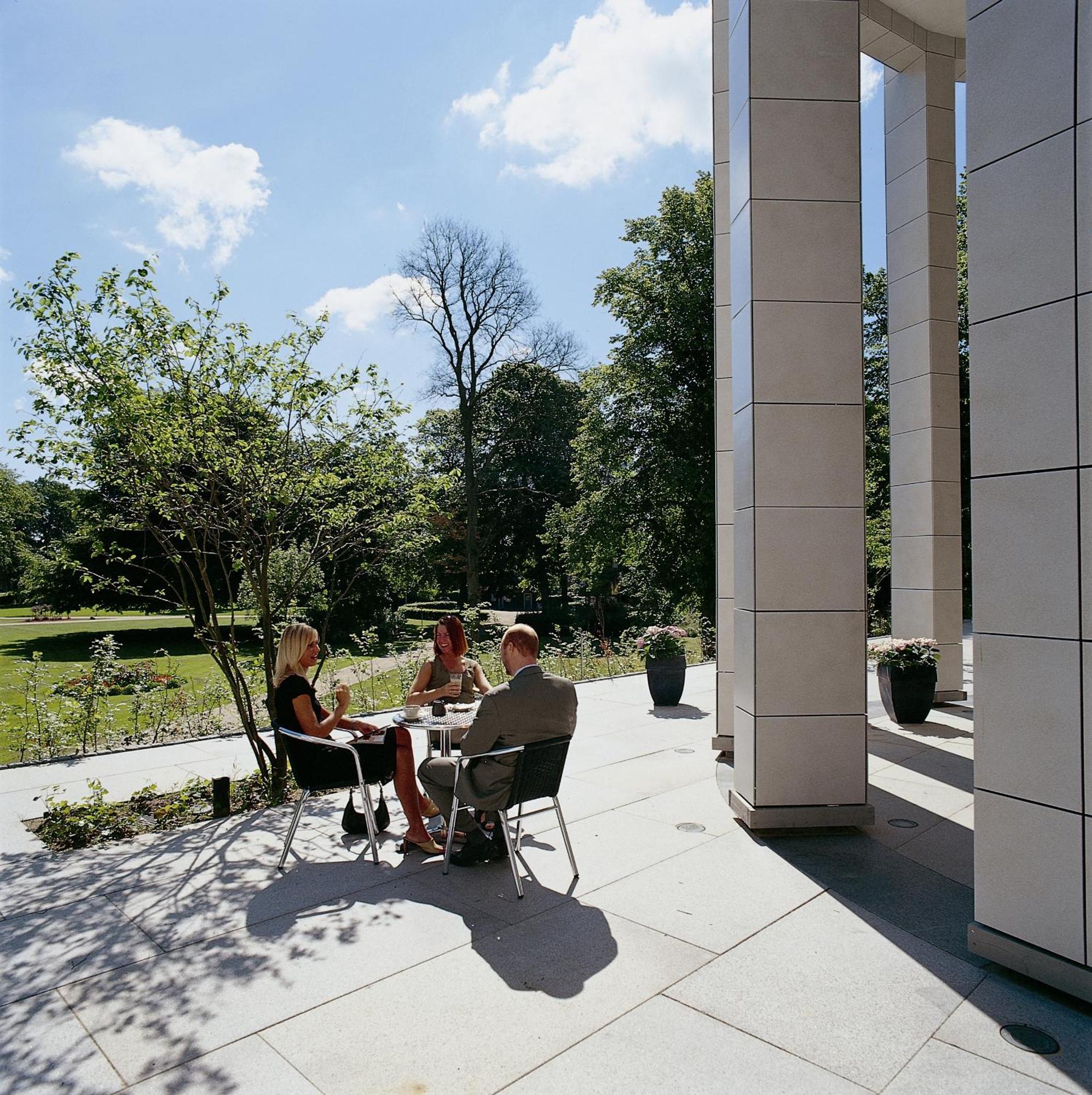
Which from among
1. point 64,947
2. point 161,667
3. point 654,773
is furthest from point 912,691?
point 161,667

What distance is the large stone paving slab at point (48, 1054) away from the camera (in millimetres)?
2738

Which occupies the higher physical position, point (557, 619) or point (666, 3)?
point (666, 3)

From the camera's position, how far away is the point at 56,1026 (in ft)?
10.2

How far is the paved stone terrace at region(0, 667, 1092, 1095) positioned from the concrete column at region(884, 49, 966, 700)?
449 cm

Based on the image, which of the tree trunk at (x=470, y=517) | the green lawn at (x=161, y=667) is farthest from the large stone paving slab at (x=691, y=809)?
the tree trunk at (x=470, y=517)

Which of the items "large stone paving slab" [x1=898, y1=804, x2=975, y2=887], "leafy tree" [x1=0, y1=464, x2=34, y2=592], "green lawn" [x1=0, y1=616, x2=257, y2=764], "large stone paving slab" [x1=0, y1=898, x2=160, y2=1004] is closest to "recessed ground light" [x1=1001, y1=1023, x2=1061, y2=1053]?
"large stone paving slab" [x1=898, y1=804, x2=975, y2=887]

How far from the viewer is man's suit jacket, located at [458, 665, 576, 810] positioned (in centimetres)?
443

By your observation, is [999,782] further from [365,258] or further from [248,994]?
[365,258]

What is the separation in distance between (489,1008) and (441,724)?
2092 millimetres

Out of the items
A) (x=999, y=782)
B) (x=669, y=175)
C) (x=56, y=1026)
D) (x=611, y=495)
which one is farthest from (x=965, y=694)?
(x=669, y=175)

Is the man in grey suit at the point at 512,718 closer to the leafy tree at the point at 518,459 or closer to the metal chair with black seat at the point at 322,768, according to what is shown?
the metal chair with black seat at the point at 322,768

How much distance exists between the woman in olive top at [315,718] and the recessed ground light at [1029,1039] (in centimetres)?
327

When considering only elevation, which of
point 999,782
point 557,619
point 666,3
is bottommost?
point 557,619

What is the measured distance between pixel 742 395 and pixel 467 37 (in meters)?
4.94
